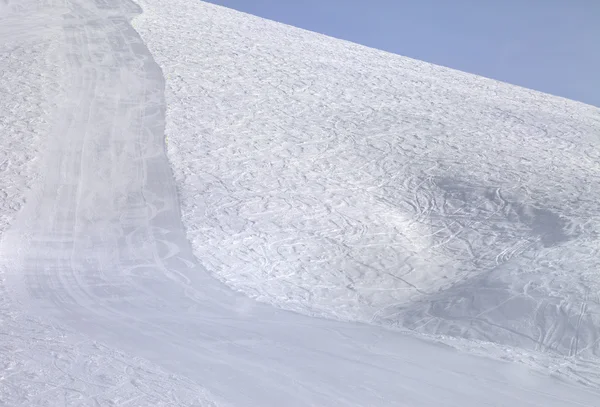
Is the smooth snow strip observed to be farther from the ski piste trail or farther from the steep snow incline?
the steep snow incline

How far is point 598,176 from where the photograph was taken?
38.5ft

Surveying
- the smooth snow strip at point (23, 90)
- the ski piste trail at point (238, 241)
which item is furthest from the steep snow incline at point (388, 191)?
the smooth snow strip at point (23, 90)

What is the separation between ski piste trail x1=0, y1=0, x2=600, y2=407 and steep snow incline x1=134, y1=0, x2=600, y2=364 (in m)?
0.05

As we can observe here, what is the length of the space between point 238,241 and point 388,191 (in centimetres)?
306

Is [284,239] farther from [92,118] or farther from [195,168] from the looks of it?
[92,118]

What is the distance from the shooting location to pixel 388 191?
11.3 meters

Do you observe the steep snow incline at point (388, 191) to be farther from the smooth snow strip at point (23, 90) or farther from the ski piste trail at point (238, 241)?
the smooth snow strip at point (23, 90)

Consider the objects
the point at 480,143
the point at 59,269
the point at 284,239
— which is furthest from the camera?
the point at 480,143

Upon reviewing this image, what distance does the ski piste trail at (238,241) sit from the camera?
559cm

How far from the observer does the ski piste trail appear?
18.3ft

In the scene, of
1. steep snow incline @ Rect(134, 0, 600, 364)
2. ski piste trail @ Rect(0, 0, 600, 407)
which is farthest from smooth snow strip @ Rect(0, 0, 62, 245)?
steep snow incline @ Rect(134, 0, 600, 364)

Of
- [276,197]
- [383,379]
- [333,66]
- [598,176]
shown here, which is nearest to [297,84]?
[333,66]

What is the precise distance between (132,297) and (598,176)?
8.30 meters

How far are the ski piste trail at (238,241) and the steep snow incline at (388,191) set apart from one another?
0.16ft
